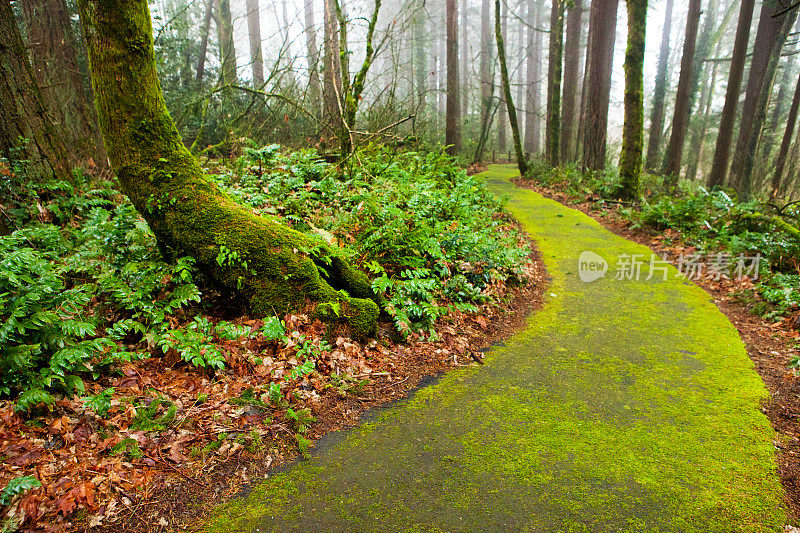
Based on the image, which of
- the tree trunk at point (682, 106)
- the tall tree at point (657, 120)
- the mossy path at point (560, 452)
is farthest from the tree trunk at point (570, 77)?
the mossy path at point (560, 452)

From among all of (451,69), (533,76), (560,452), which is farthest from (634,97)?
(533,76)

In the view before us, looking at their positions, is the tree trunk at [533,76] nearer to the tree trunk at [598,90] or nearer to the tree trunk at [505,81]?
the tree trunk at [505,81]

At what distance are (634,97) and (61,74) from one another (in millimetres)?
12167

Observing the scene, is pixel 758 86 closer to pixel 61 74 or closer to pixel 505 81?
pixel 505 81

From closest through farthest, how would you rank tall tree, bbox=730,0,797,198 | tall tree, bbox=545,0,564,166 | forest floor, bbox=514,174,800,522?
forest floor, bbox=514,174,800,522, tall tree, bbox=730,0,797,198, tall tree, bbox=545,0,564,166

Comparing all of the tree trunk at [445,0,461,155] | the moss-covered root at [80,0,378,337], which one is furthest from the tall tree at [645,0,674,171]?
the moss-covered root at [80,0,378,337]

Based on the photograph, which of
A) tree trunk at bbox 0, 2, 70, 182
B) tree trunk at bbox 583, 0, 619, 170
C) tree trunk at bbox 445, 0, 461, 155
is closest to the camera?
tree trunk at bbox 0, 2, 70, 182

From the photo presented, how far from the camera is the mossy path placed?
229cm

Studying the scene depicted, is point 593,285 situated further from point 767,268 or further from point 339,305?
point 339,305

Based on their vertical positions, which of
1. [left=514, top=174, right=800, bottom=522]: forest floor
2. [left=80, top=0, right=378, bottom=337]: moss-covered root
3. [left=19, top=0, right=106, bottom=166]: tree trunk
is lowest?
[left=514, top=174, right=800, bottom=522]: forest floor

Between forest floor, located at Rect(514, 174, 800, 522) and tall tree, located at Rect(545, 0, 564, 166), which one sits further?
tall tree, located at Rect(545, 0, 564, 166)

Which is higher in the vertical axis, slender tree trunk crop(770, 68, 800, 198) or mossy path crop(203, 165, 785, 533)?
slender tree trunk crop(770, 68, 800, 198)

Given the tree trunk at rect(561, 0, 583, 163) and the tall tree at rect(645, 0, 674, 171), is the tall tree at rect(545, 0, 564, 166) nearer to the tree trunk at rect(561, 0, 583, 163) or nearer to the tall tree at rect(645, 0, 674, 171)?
the tree trunk at rect(561, 0, 583, 163)

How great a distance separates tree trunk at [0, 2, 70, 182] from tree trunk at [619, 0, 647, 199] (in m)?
11.4
